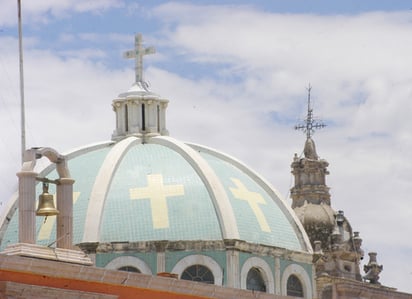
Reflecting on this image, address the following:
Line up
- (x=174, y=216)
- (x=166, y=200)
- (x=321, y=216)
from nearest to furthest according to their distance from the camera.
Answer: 1. (x=174, y=216)
2. (x=166, y=200)
3. (x=321, y=216)

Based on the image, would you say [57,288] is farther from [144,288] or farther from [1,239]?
[1,239]

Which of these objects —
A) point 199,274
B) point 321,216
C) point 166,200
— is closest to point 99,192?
point 166,200

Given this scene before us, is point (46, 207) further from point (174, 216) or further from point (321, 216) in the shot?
point (321, 216)

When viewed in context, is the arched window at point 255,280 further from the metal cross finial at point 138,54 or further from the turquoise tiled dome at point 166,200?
the metal cross finial at point 138,54

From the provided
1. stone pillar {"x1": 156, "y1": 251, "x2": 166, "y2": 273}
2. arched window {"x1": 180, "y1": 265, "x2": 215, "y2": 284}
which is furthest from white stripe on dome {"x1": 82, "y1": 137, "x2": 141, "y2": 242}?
arched window {"x1": 180, "y1": 265, "x2": 215, "y2": 284}

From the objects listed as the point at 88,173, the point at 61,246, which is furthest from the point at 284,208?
the point at 61,246

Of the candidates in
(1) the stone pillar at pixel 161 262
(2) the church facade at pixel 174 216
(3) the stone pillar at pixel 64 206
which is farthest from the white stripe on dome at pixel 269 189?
(3) the stone pillar at pixel 64 206

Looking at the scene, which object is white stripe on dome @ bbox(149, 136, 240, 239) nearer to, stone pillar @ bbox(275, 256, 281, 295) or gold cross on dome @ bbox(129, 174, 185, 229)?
gold cross on dome @ bbox(129, 174, 185, 229)

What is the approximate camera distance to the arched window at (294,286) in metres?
49.8

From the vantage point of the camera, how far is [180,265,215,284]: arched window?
155 feet

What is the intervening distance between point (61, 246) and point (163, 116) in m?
19.6

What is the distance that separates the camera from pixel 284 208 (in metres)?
51.4

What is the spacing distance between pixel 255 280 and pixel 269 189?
3.90 m

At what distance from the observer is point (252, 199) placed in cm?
5000
